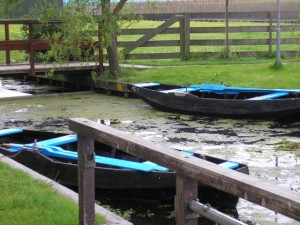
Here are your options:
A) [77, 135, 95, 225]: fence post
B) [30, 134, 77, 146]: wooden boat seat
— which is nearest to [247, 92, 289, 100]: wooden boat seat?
[30, 134, 77, 146]: wooden boat seat

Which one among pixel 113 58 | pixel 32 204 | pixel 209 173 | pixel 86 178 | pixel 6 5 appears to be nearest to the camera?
pixel 209 173

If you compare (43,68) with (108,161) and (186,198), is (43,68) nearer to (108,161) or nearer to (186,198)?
(108,161)

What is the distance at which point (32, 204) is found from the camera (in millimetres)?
6180

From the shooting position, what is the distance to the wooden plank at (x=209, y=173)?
123 inches

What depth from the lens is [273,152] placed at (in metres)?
10.8

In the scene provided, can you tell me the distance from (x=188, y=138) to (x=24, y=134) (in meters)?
2.95

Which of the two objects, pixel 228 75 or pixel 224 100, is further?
pixel 228 75

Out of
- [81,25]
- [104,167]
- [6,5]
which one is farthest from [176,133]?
[6,5]

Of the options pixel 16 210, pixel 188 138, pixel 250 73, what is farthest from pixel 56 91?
pixel 16 210

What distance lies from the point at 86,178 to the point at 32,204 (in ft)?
4.22

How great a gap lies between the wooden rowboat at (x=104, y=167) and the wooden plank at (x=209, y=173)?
2956 mm

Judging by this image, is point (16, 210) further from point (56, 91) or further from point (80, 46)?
point (56, 91)

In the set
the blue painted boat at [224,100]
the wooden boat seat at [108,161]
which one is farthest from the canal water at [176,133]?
the wooden boat seat at [108,161]

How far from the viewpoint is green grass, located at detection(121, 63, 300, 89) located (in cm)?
1656
